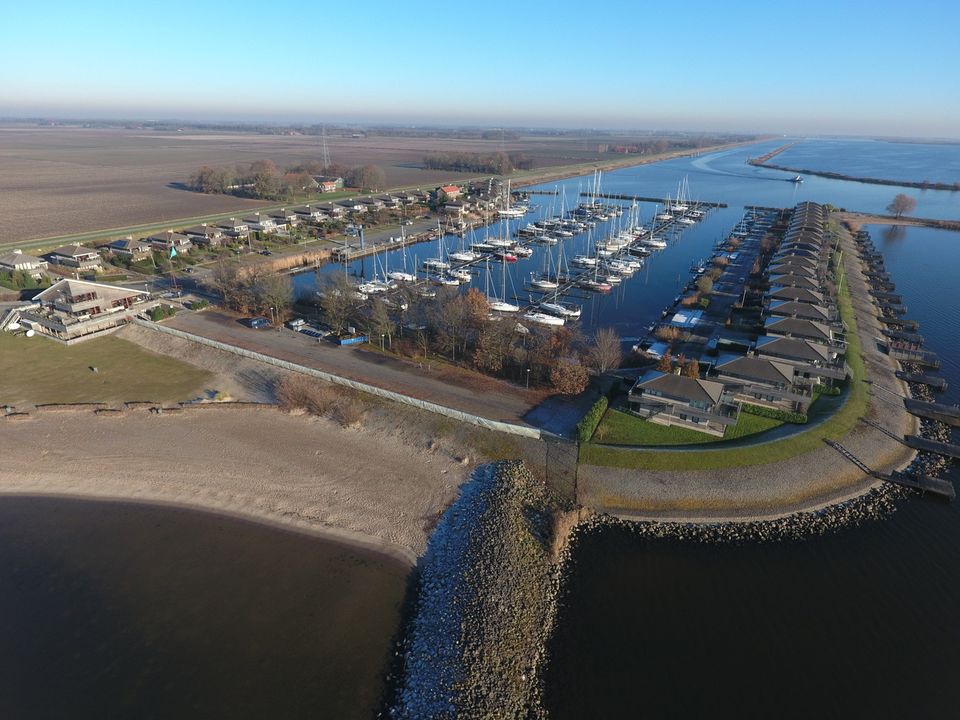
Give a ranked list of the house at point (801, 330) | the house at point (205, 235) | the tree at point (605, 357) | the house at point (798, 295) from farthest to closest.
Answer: the house at point (205, 235)
the house at point (798, 295)
the house at point (801, 330)
the tree at point (605, 357)

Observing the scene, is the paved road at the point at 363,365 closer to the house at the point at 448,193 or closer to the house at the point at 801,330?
the house at the point at 801,330

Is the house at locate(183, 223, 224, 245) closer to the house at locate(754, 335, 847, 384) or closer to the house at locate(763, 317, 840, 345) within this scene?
the house at locate(754, 335, 847, 384)

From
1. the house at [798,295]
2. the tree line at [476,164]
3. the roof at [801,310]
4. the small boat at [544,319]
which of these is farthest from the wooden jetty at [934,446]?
the tree line at [476,164]

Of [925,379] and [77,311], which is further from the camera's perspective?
[77,311]

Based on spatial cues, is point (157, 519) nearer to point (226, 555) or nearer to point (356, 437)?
point (226, 555)

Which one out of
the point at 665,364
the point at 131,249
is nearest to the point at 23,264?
the point at 131,249

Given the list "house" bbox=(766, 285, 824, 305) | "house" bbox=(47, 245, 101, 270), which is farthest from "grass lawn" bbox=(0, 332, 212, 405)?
"house" bbox=(766, 285, 824, 305)

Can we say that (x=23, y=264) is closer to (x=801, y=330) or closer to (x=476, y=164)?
(x=801, y=330)

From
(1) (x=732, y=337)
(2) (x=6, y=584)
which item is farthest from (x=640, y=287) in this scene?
(2) (x=6, y=584)
